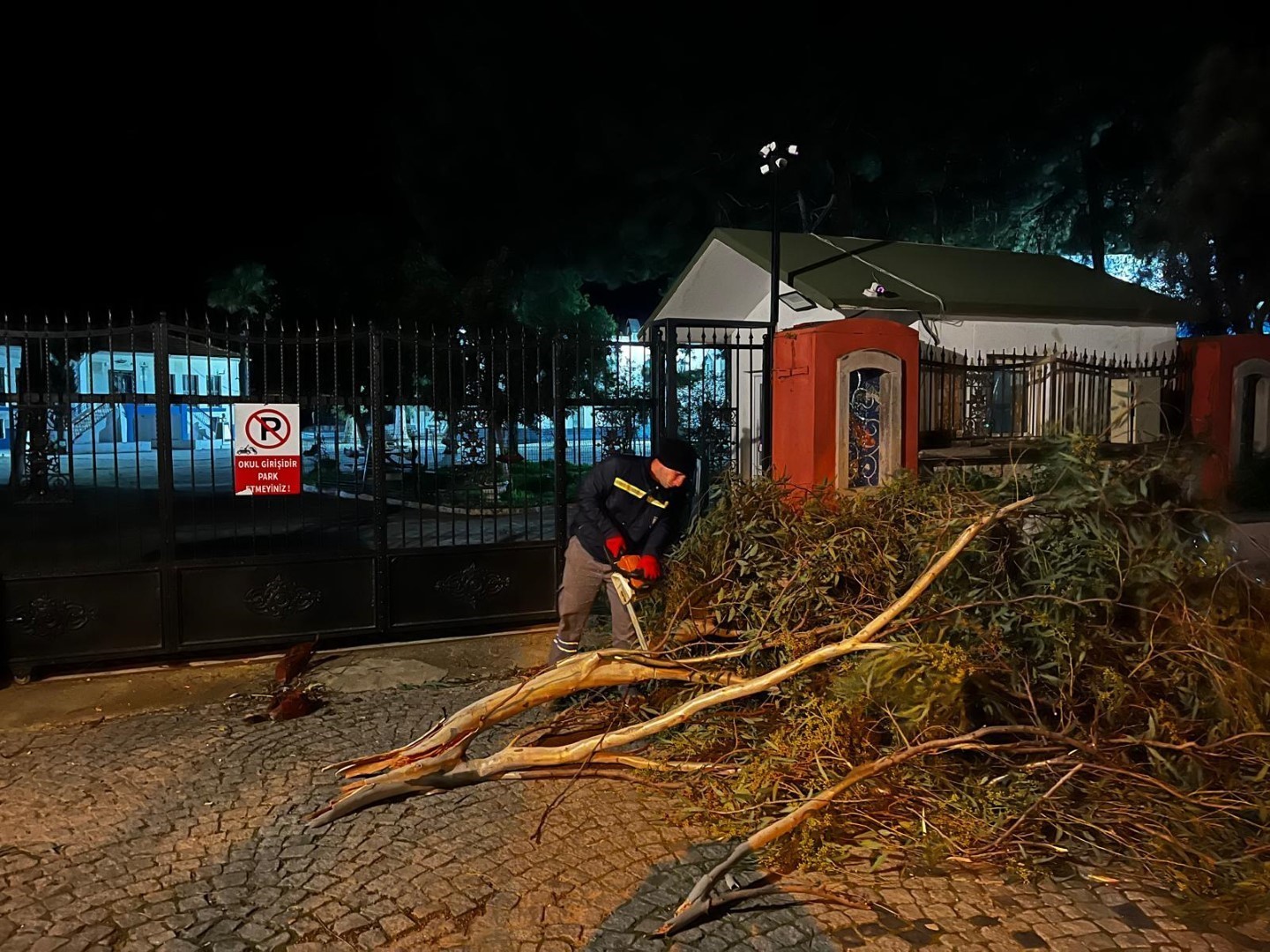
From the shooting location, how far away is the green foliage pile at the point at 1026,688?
357 centimetres

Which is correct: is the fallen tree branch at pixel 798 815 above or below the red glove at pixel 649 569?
below

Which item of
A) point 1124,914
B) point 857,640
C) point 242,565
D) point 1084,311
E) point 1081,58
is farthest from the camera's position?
point 1081,58

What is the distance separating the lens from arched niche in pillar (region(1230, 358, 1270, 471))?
962 cm

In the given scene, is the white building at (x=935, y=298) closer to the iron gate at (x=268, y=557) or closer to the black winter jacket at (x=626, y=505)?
the iron gate at (x=268, y=557)

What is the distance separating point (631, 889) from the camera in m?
3.39

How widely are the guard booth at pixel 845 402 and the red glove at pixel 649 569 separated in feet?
7.74

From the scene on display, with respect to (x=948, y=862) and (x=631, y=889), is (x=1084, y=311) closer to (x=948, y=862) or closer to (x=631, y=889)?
(x=948, y=862)

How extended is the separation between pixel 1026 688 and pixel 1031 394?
6.67m

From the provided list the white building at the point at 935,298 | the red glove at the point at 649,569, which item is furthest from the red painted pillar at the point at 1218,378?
the red glove at the point at 649,569

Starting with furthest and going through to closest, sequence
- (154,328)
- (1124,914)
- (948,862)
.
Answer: (154,328)
(948,862)
(1124,914)

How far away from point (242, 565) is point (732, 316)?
8.53 meters

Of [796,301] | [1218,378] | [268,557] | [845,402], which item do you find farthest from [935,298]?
[268,557]

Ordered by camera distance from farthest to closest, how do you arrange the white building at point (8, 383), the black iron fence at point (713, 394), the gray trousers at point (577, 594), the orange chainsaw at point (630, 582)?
the white building at point (8, 383)
the black iron fence at point (713, 394)
the gray trousers at point (577, 594)
the orange chainsaw at point (630, 582)

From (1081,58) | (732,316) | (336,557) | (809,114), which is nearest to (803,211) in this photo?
(809,114)
